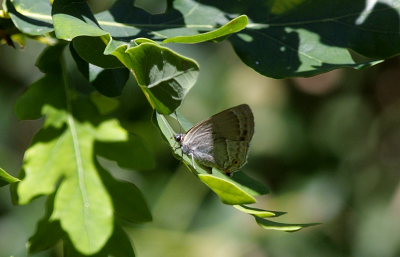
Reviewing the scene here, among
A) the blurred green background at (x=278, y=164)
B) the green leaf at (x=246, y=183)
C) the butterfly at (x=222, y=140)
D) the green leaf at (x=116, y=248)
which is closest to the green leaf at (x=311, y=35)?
the butterfly at (x=222, y=140)

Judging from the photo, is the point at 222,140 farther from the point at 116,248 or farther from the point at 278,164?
the point at 278,164

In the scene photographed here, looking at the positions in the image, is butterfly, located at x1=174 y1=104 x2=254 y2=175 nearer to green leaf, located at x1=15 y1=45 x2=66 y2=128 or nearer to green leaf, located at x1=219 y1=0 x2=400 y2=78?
green leaf, located at x1=219 y1=0 x2=400 y2=78

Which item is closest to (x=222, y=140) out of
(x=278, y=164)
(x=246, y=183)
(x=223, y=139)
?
(x=223, y=139)

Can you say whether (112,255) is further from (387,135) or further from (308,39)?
(387,135)

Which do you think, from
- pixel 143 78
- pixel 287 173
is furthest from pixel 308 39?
pixel 287 173

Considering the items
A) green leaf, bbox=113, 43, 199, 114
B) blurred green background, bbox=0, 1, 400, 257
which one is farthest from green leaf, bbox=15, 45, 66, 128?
blurred green background, bbox=0, 1, 400, 257

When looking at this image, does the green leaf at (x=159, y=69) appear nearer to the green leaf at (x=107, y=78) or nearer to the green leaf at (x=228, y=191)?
the green leaf at (x=228, y=191)
